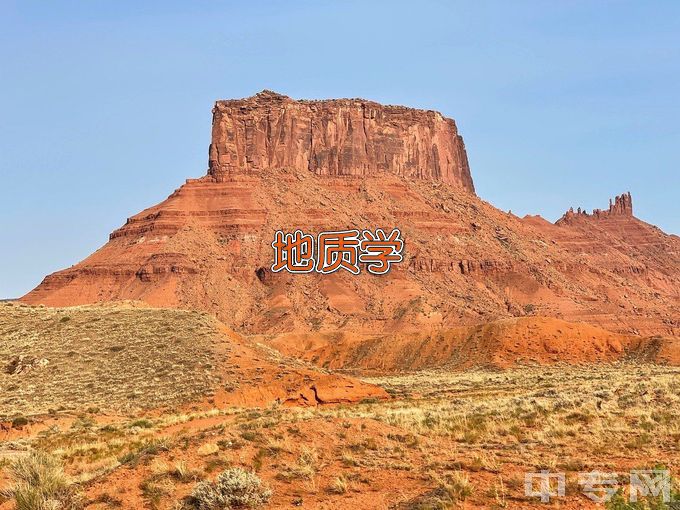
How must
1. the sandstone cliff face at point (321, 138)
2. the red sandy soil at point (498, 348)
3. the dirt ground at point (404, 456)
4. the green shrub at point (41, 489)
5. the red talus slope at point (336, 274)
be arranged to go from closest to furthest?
the dirt ground at point (404, 456), the green shrub at point (41, 489), the red sandy soil at point (498, 348), the red talus slope at point (336, 274), the sandstone cliff face at point (321, 138)

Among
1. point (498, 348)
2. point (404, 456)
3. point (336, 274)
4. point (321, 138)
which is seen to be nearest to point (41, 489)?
point (404, 456)

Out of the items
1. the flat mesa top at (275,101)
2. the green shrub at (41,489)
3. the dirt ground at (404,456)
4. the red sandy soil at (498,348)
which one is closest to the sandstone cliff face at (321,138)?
the flat mesa top at (275,101)

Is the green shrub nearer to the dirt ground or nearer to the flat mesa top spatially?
the dirt ground

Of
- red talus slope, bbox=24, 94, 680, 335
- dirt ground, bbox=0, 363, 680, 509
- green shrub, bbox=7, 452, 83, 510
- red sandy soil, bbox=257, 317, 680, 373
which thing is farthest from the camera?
red talus slope, bbox=24, 94, 680, 335

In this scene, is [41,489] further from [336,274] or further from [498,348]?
[336,274]

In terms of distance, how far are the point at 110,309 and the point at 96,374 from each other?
13.8 metres

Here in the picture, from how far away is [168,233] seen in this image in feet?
440

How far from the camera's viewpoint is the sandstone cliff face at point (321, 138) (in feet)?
499

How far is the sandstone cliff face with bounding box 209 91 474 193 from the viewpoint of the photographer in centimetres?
15200

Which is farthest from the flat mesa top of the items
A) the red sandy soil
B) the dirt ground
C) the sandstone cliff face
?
the dirt ground

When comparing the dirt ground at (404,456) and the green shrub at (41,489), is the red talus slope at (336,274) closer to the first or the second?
the dirt ground at (404,456)

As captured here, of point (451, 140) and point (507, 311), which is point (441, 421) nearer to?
point (507, 311)

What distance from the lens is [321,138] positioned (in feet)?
510

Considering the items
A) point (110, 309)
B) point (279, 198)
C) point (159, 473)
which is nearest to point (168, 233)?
point (279, 198)
